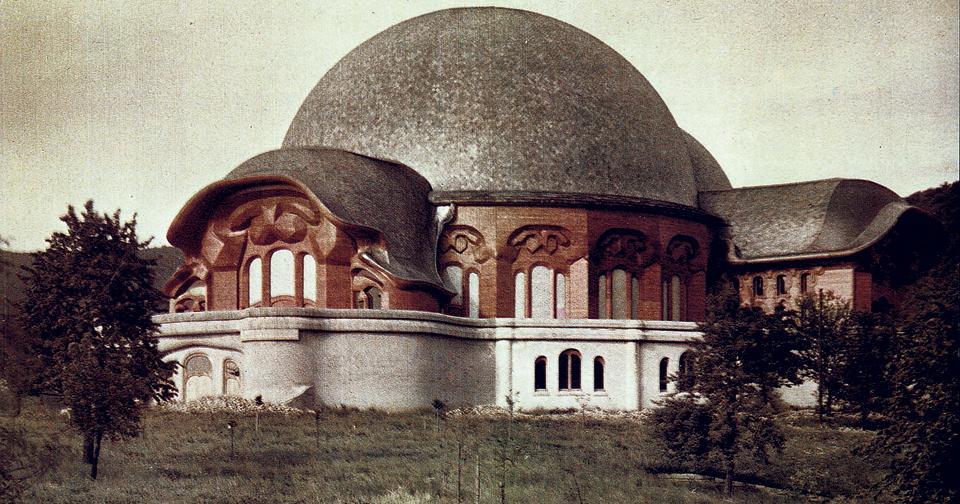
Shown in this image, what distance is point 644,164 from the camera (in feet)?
178

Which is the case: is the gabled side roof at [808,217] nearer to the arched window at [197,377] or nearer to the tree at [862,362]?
the tree at [862,362]

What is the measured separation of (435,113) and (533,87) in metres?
4.20

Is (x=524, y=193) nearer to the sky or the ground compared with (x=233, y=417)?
nearer to the sky

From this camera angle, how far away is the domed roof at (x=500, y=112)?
52312 millimetres

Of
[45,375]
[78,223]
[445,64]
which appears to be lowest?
[45,375]

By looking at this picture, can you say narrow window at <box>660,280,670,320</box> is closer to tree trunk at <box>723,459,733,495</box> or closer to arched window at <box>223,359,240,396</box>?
arched window at <box>223,359,240,396</box>

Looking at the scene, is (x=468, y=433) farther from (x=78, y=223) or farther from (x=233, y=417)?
(x=78, y=223)

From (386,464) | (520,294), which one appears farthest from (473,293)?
(386,464)

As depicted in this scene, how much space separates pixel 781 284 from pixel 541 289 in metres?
12.2

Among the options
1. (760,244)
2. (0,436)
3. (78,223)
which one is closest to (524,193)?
(760,244)

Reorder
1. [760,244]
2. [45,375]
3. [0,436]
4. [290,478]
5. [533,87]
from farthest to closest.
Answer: [760,244] → [533,87] → [45,375] → [290,478] → [0,436]

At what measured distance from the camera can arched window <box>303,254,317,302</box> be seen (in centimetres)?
4536

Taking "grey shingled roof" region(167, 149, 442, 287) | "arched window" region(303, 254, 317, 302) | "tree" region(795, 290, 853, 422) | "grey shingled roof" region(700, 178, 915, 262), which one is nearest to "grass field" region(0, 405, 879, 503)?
"tree" region(795, 290, 853, 422)

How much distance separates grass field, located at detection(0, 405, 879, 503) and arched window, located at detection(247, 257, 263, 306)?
8314 mm
